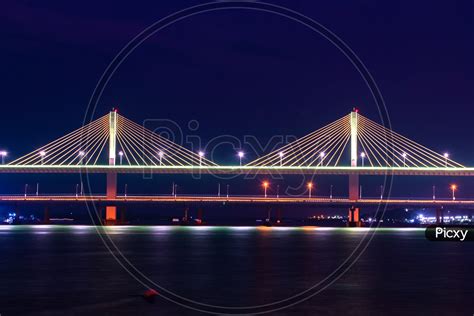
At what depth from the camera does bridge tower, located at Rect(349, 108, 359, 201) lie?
10831 centimetres

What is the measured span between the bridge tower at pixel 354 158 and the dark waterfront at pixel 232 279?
56.0m

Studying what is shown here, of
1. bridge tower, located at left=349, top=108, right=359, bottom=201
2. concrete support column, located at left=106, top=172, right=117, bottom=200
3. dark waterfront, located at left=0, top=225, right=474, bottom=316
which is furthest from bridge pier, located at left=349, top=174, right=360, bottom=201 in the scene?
dark waterfront, located at left=0, top=225, right=474, bottom=316

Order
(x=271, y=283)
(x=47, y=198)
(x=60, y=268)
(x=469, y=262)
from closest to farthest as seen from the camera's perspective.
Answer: (x=271, y=283) < (x=60, y=268) < (x=469, y=262) < (x=47, y=198)

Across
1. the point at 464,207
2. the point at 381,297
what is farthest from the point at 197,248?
the point at 464,207

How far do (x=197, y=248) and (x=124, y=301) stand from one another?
26781 millimetres

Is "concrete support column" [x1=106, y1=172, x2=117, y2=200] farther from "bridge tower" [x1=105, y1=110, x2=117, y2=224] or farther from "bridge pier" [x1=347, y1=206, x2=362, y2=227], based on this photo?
"bridge pier" [x1=347, y1=206, x2=362, y2=227]

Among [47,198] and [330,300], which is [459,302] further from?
[47,198]

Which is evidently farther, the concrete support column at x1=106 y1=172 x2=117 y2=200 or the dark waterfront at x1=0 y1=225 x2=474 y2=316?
the concrete support column at x1=106 y1=172 x2=117 y2=200

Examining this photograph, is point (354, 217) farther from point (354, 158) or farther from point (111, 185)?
point (111, 185)

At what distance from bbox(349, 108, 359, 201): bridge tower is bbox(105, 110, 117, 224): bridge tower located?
30.3 meters

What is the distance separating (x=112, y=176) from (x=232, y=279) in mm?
76989

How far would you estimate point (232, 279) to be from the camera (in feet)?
109

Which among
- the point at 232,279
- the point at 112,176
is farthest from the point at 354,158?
the point at 232,279

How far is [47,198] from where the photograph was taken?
112m
